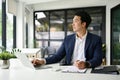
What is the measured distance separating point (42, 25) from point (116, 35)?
327cm

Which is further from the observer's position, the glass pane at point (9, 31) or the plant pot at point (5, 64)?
the glass pane at point (9, 31)

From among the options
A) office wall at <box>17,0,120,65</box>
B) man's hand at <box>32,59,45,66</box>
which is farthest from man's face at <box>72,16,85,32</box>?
office wall at <box>17,0,120,65</box>

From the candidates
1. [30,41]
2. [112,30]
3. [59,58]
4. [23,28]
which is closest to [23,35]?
[23,28]

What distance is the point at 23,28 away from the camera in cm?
669

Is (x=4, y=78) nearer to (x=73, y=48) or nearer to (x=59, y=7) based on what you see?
(x=73, y=48)

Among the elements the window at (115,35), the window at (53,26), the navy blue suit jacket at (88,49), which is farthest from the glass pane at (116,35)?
the navy blue suit jacket at (88,49)

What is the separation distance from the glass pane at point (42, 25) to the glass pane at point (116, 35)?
284 centimetres

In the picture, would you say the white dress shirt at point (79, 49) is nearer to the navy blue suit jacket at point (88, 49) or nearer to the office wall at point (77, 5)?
the navy blue suit jacket at point (88, 49)

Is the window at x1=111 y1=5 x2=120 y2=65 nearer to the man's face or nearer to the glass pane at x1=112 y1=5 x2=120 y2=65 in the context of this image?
the glass pane at x1=112 y1=5 x2=120 y2=65

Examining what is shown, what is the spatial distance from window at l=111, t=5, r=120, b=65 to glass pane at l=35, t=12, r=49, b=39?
2.79 metres

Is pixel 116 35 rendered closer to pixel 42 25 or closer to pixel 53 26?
pixel 53 26

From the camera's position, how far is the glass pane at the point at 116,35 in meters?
5.76

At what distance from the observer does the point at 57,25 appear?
7848 mm

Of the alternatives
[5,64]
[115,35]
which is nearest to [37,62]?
[5,64]
